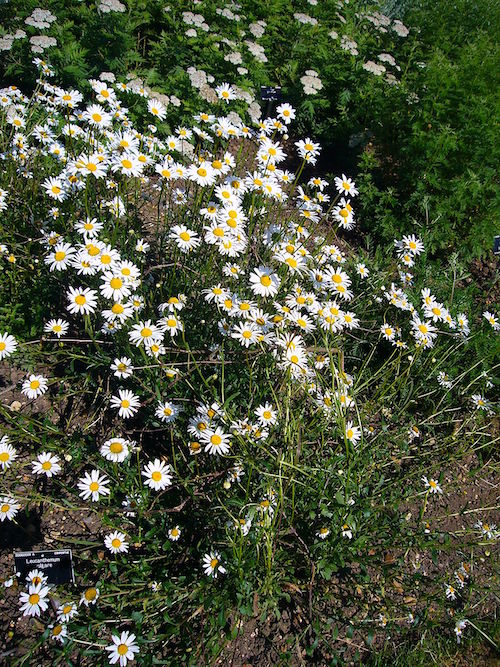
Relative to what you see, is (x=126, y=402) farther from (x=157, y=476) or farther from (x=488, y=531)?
(x=488, y=531)

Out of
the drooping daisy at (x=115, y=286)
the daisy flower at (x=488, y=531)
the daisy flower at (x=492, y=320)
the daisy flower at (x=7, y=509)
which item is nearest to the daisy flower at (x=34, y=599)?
the daisy flower at (x=7, y=509)

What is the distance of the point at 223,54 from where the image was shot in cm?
469

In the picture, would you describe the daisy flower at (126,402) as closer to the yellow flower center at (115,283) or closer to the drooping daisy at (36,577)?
the yellow flower center at (115,283)

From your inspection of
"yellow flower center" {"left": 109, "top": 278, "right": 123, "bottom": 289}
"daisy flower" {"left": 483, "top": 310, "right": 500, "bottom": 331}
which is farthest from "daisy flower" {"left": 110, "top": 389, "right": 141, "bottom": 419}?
"daisy flower" {"left": 483, "top": 310, "right": 500, "bottom": 331}

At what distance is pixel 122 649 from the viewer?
198 cm

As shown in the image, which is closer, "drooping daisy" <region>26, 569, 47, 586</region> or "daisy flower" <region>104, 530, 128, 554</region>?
"drooping daisy" <region>26, 569, 47, 586</region>

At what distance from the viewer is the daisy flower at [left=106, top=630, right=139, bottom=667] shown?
195 cm

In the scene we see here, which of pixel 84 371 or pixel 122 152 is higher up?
pixel 122 152

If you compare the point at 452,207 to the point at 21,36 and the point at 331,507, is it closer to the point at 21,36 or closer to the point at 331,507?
the point at 331,507

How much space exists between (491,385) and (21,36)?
168 inches

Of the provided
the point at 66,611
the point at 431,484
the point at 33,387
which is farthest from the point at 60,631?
the point at 431,484

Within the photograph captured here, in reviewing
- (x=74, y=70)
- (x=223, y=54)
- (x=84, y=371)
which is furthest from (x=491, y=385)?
(x=74, y=70)

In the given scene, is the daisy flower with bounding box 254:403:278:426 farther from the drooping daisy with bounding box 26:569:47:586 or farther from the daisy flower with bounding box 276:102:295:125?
the daisy flower with bounding box 276:102:295:125

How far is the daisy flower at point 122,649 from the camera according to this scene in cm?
195
